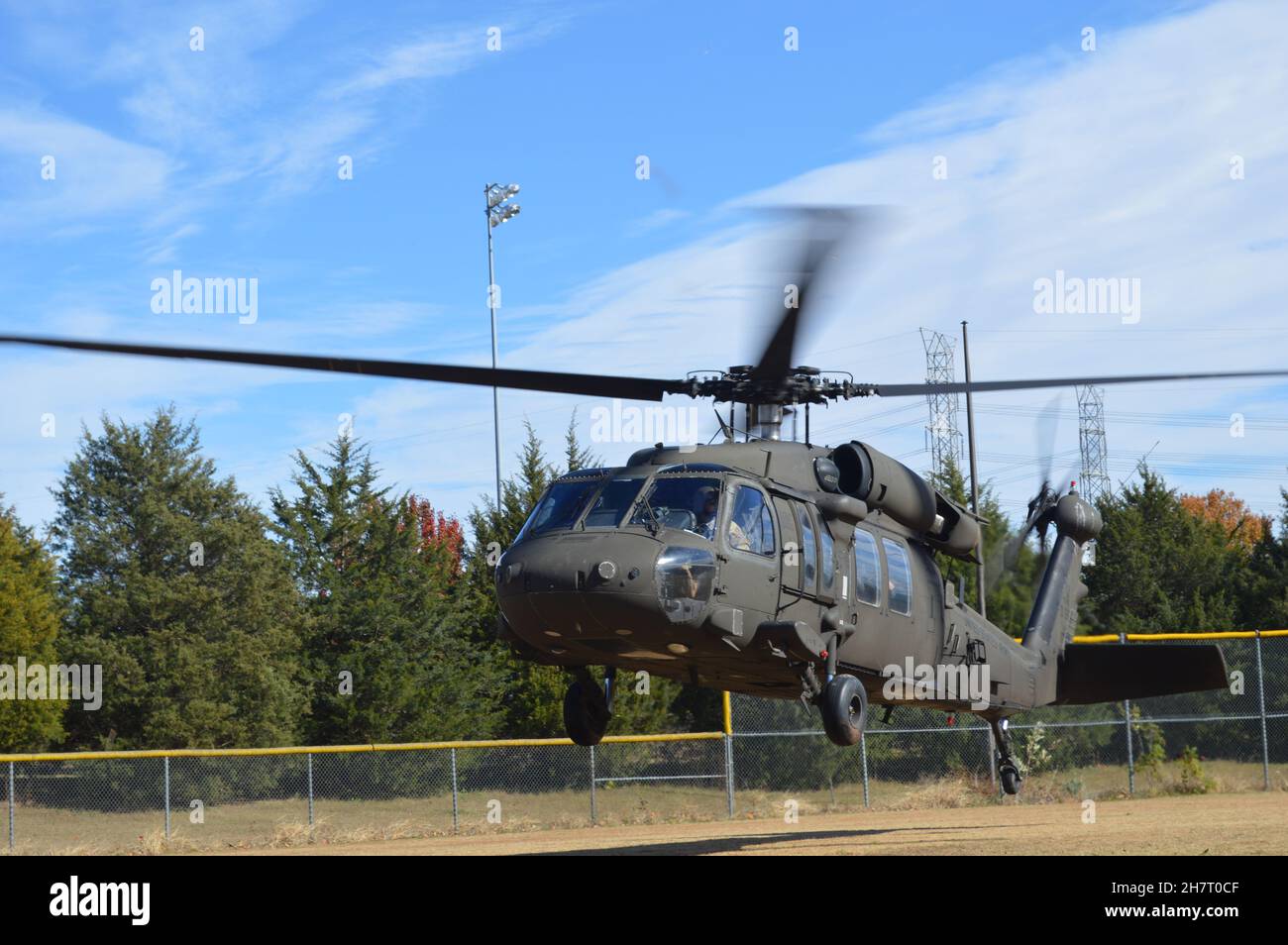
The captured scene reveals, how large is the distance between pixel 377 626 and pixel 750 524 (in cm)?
1947

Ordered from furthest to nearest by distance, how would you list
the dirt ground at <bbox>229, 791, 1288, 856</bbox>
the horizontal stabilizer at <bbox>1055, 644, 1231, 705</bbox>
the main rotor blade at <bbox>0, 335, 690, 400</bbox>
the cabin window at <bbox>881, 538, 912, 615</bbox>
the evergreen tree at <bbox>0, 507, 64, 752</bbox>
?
the evergreen tree at <bbox>0, 507, 64, 752</bbox>, the horizontal stabilizer at <bbox>1055, 644, 1231, 705</bbox>, the dirt ground at <bbox>229, 791, 1288, 856</bbox>, the cabin window at <bbox>881, 538, 912, 615</bbox>, the main rotor blade at <bbox>0, 335, 690, 400</bbox>

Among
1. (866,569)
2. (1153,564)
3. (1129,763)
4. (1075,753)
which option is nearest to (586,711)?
(866,569)

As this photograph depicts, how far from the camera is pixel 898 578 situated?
1526cm

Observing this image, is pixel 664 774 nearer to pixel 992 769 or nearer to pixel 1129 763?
pixel 992 769

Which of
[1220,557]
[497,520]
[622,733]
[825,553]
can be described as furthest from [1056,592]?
[1220,557]

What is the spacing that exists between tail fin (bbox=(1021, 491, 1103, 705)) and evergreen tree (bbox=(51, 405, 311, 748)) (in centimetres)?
1784

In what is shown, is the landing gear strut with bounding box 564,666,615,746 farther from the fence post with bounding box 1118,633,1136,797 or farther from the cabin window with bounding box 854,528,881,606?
the fence post with bounding box 1118,633,1136,797

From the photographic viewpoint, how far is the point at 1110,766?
26.9 m

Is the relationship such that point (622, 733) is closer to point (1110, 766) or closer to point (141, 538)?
A: point (1110, 766)

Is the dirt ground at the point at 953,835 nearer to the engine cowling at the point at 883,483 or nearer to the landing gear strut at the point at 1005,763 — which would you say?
the landing gear strut at the point at 1005,763

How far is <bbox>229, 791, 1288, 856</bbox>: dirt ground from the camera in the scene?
16500 mm

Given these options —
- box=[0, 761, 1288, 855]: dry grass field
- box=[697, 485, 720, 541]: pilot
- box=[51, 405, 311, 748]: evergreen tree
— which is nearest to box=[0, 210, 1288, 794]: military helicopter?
box=[697, 485, 720, 541]: pilot

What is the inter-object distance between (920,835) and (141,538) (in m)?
21.2

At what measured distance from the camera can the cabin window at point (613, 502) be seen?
1277cm
